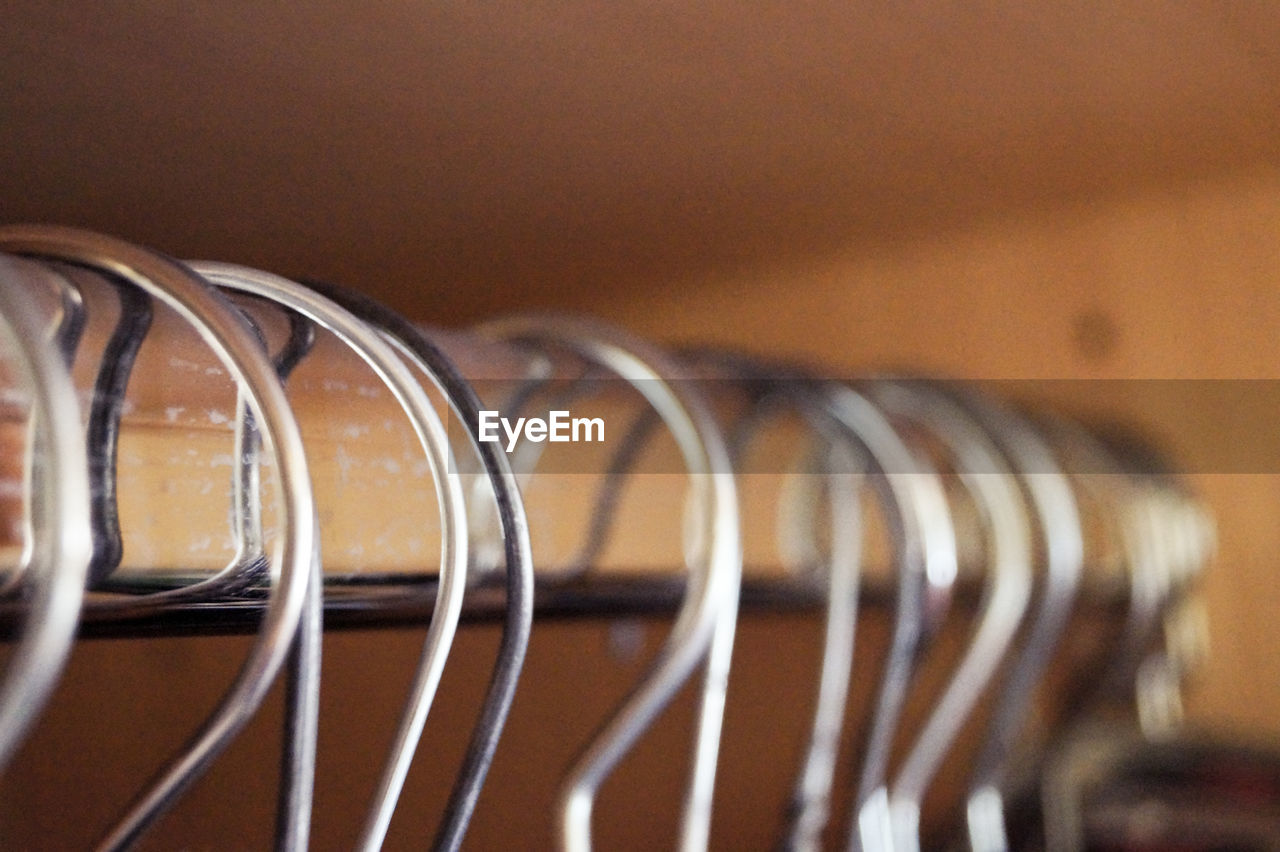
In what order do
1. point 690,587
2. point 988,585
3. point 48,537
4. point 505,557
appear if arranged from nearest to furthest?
1. point 48,537
2. point 505,557
3. point 690,587
4. point 988,585

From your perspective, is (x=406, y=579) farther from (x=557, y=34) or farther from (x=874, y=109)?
(x=874, y=109)

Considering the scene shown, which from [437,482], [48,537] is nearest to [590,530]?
[437,482]

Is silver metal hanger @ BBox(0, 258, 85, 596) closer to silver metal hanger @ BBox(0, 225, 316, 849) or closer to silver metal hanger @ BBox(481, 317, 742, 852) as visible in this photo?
silver metal hanger @ BBox(0, 225, 316, 849)

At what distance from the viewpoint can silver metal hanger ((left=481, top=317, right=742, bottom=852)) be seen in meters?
0.37

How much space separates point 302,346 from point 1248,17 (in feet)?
1.60

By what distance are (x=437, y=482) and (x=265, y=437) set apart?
67 mm

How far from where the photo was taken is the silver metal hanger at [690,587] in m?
0.37

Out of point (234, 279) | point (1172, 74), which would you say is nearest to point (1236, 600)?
point (1172, 74)

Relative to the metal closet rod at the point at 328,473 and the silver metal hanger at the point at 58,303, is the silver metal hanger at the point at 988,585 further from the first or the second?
the silver metal hanger at the point at 58,303

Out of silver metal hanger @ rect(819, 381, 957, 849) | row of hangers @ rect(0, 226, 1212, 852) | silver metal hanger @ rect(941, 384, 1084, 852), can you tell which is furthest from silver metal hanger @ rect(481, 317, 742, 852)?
silver metal hanger @ rect(941, 384, 1084, 852)

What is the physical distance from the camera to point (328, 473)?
358 mm

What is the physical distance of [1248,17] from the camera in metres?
0.54

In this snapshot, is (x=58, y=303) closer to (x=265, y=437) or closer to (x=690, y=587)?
(x=265, y=437)

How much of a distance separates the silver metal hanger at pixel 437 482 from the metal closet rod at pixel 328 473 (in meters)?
0.03
